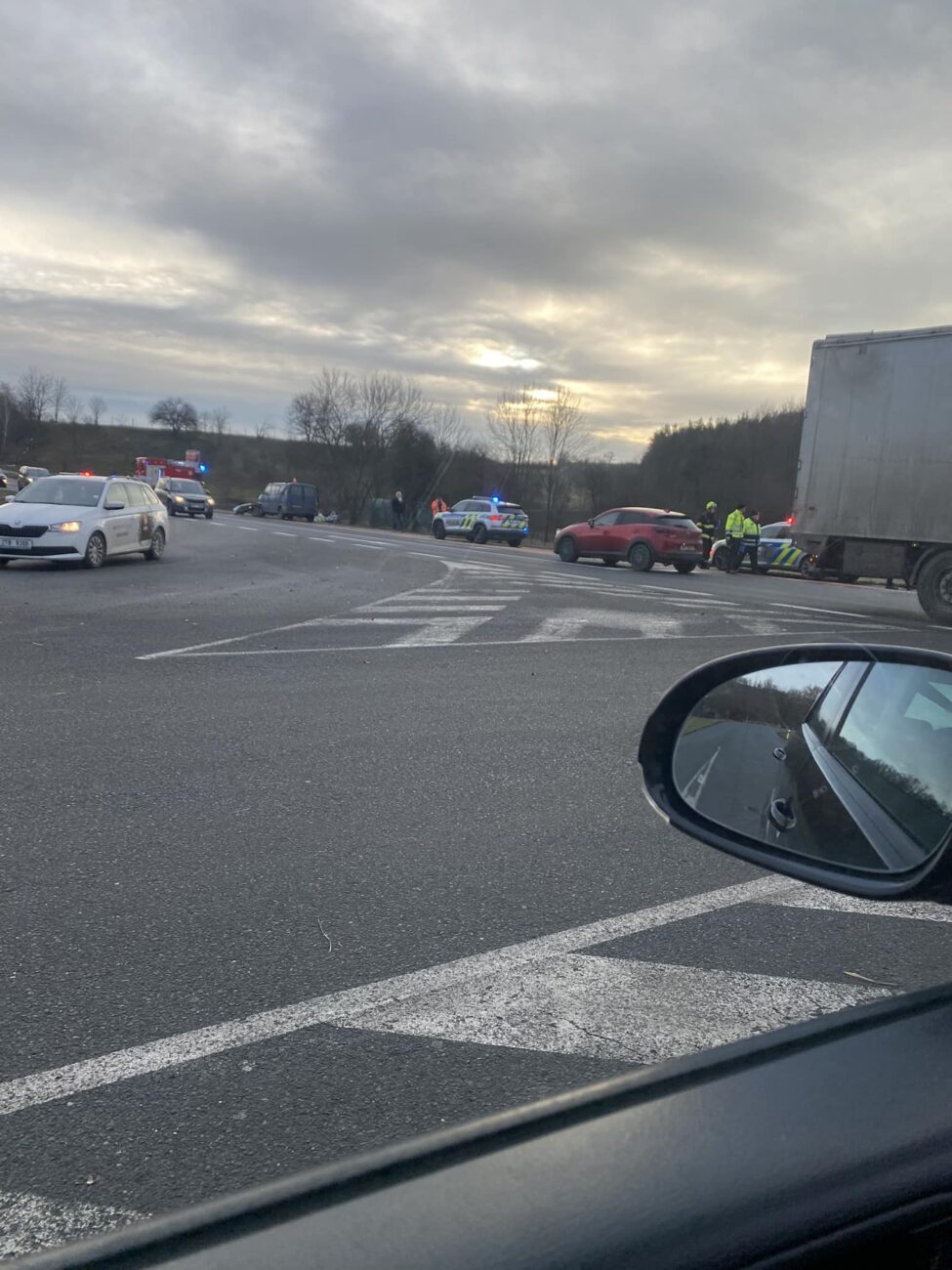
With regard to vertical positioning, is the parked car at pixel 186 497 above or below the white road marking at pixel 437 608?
above

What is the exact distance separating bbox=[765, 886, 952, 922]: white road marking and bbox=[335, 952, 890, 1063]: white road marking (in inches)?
29.0

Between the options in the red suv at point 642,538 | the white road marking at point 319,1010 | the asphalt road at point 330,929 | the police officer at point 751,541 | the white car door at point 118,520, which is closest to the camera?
the asphalt road at point 330,929

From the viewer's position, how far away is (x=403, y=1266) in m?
1.06

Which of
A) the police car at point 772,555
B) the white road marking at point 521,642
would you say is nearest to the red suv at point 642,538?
the police car at point 772,555

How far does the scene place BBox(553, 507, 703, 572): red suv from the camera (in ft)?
83.7

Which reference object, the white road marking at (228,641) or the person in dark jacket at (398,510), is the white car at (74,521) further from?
the person in dark jacket at (398,510)

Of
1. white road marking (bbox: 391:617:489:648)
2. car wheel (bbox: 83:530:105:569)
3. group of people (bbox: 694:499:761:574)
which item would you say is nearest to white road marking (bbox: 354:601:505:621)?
white road marking (bbox: 391:617:489:648)

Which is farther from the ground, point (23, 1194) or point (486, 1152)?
point (486, 1152)

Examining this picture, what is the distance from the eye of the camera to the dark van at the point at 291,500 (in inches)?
2137

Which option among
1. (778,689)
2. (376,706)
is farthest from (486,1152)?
(376,706)

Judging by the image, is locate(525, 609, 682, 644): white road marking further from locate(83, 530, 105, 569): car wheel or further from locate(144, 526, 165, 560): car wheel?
locate(144, 526, 165, 560): car wheel

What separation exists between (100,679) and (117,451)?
418ft

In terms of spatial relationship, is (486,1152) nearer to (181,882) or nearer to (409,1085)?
(409,1085)

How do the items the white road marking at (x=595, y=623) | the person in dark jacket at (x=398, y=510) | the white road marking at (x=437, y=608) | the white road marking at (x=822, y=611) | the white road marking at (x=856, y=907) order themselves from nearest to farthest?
1. the white road marking at (x=856, y=907)
2. the white road marking at (x=595, y=623)
3. the white road marking at (x=437, y=608)
4. the white road marking at (x=822, y=611)
5. the person in dark jacket at (x=398, y=510)
